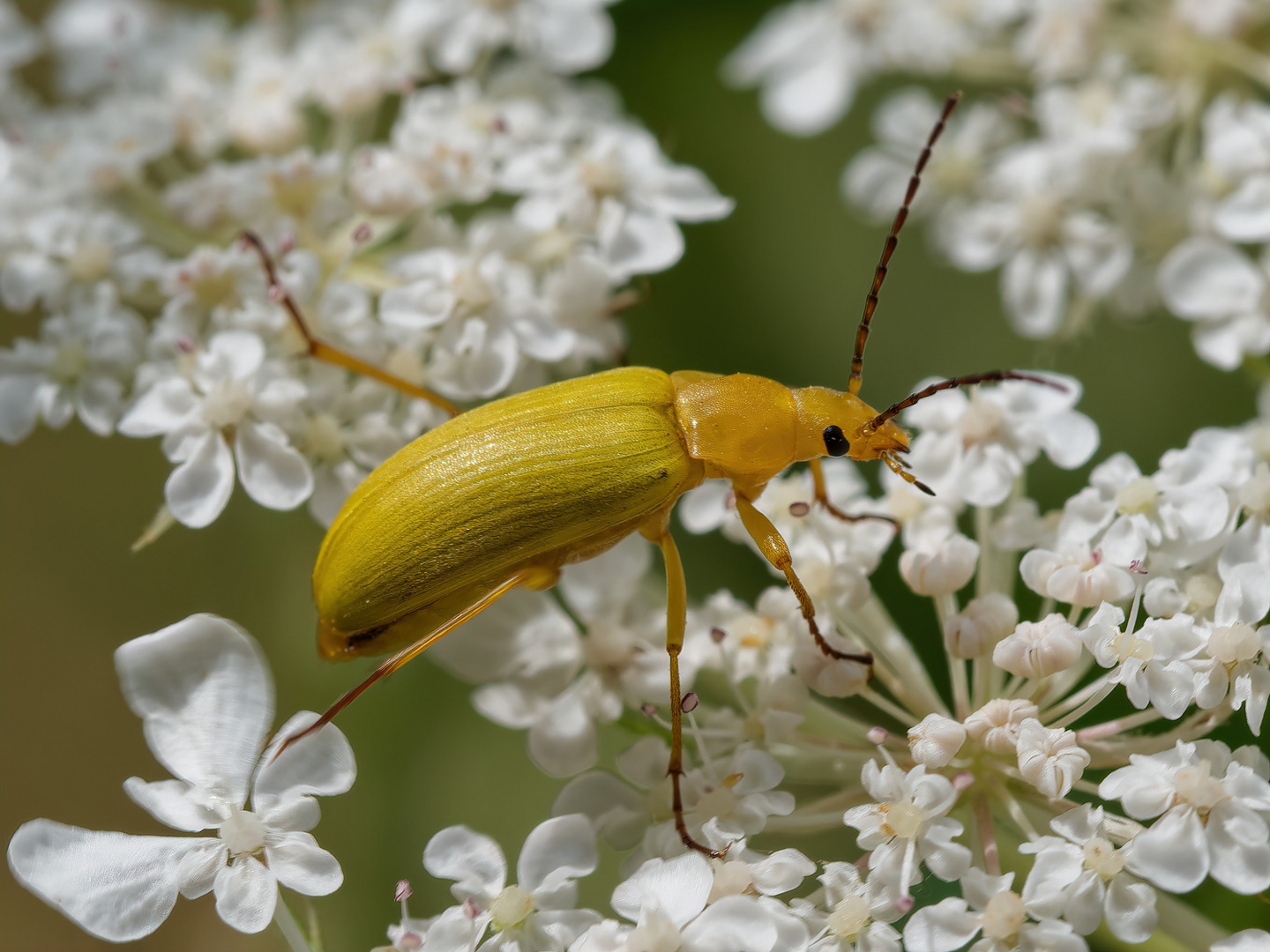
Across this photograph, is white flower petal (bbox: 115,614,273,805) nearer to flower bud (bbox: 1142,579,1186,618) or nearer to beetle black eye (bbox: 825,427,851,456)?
beetle black eye (bbox: 825,427,851,456)

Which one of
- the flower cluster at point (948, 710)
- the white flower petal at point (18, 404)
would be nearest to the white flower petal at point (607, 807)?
the flower cluster at point (948, 710)

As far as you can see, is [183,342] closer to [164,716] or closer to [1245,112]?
[164,716]

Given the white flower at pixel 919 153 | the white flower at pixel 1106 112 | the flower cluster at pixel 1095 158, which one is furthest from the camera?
the white flower at pixel 919 153

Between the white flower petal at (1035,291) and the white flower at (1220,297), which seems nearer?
the white flower at (1220,297)

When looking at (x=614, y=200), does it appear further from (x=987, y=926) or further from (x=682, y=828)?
(x=987, y=926)

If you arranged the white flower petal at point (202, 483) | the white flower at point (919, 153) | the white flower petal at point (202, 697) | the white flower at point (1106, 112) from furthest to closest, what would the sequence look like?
the white flower at point (919, 153) < the white flower at point (1106, 112) < the white flower petal at point (202, 483) < the white flower petal at point (202, 697)

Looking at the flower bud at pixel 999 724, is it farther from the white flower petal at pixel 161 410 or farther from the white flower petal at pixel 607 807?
the white flower petal at pixel 161 410

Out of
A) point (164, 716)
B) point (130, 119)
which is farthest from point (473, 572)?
point (130, 119)

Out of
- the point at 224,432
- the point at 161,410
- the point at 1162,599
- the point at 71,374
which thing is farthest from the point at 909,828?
the point at 71,374
